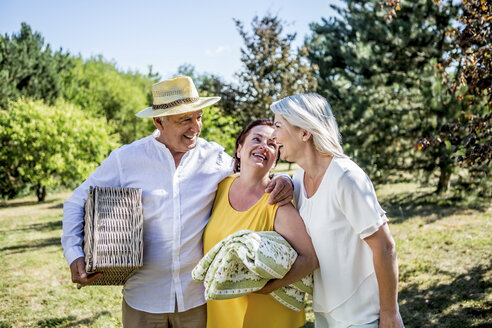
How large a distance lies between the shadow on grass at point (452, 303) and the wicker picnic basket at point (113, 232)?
3.67 meters

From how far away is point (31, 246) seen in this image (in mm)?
9523

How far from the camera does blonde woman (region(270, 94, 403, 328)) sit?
194 cm

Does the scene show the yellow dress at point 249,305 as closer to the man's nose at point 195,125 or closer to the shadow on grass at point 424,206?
the man's nose at point 195,125

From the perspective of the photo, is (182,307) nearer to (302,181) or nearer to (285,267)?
(285,267)

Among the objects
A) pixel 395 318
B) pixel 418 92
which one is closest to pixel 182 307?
pixel 395 318

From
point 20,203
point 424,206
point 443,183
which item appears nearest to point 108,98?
point 20,203

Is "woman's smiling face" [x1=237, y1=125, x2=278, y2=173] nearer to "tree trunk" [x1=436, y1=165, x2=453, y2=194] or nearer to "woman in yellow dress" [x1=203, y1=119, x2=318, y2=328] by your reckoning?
"woman in yellow dress" [x1=203, y1=119, x2=318, y2=328]

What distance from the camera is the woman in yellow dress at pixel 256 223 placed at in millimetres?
2252

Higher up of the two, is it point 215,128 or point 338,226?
point 215,128

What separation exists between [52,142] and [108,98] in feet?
37.2

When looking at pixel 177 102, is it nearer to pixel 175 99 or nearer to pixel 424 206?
pixel 175 99

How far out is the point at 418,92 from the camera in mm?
11227

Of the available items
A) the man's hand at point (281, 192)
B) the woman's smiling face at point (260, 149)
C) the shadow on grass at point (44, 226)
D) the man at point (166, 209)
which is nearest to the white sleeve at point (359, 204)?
the man's hand at point (281, 192)

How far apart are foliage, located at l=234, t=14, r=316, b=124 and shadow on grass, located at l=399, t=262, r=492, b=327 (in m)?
4.18
